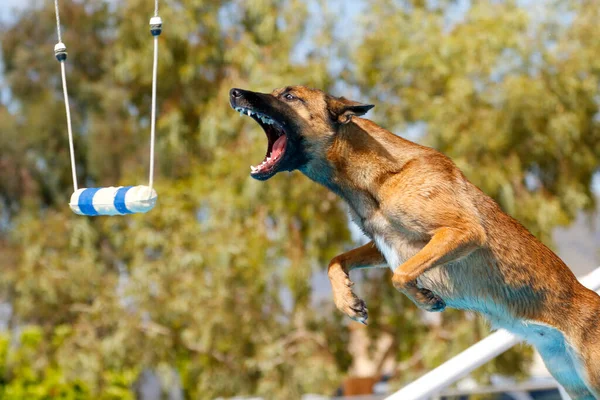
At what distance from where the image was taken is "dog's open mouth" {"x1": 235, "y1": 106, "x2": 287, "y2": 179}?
3852 millimetres

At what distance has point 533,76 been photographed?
1598 cm

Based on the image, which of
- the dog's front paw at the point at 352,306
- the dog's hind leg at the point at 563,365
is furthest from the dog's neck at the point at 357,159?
the dog's hind leg at the point at 563,365

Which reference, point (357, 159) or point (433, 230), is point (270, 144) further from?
point (433, 230)

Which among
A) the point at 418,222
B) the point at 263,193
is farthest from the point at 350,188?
the point at 263,193

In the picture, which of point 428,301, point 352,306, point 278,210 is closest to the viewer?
point 428,301

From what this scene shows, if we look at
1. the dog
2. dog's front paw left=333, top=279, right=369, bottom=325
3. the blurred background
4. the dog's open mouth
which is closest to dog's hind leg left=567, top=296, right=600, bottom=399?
the dog

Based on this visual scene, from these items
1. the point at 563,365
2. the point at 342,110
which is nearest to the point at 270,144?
the point at 342,110

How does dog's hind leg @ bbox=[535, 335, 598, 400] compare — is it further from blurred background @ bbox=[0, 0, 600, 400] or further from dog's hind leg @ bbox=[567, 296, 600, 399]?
blurred background @ bbox=[0, 0, 600, 400]

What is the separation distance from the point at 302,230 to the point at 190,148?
4040mm

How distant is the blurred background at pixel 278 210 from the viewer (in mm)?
15953

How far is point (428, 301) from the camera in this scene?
386 centimetres

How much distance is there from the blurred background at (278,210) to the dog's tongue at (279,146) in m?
11.7

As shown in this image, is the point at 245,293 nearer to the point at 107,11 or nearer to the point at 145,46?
the point at 145,46

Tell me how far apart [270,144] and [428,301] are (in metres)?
0.99
